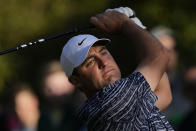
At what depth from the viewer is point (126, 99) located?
5.96 m

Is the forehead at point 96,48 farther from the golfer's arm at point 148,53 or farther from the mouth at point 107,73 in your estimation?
the golfer's arm at point 148,53

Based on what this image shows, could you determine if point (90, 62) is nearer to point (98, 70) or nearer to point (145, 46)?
point (98, 70)

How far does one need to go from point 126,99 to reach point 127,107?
0.19ft

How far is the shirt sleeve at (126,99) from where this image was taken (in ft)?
19.6

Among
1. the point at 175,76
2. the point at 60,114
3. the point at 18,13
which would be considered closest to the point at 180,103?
the point at 175,76

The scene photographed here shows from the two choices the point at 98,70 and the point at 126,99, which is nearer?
the point at 126,99

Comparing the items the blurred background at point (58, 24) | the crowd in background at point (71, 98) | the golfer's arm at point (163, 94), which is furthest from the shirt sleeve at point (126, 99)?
the blurred background at point (58, 24)

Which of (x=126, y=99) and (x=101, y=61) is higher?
(x=101, y=61)

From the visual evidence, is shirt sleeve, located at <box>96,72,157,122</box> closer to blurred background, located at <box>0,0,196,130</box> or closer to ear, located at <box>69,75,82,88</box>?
ear, located at <box>69,75,82,88</box>

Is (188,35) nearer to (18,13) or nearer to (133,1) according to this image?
(133,1)

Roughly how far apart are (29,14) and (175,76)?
16.3ft

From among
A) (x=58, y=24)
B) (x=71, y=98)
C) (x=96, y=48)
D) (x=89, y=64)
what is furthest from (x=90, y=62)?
(x=58, y=24)

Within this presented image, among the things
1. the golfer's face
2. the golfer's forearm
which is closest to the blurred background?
the golfer's face

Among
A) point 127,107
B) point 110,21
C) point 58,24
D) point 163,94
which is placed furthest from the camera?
point 58,24
